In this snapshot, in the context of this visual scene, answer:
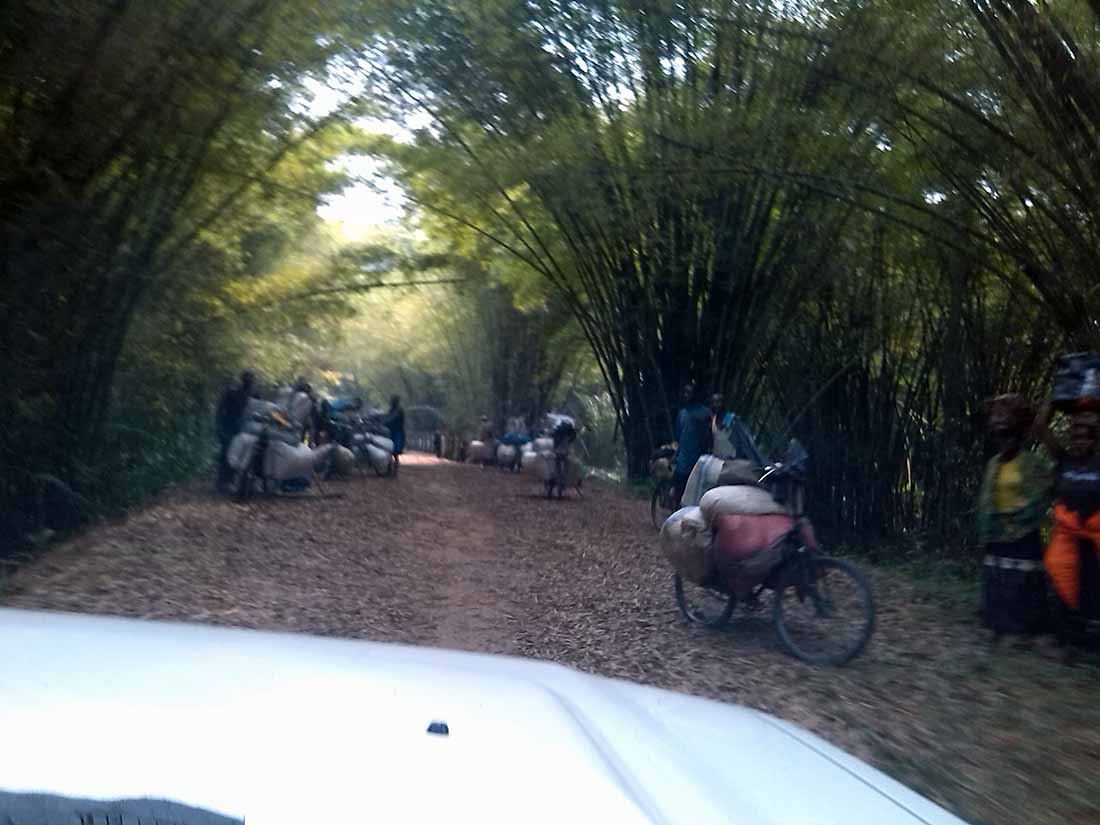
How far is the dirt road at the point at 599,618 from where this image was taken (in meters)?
4.96

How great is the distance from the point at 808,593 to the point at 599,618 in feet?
5.59

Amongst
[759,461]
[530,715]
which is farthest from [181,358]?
[530,715]

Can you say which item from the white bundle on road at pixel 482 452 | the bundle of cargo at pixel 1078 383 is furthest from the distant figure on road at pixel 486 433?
the bundle of cargo at pixel 1078 383

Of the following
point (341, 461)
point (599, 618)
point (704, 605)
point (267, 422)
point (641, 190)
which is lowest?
point (599, 618)

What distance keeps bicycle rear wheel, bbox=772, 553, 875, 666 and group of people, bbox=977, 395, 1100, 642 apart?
3.02ft

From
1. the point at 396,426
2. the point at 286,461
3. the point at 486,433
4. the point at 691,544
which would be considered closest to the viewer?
the point at 691,544

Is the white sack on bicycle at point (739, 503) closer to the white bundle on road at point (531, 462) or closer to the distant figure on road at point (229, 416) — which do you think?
the distant figure on road at point (229, 416)

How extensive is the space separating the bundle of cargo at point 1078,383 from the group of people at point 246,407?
8.96m

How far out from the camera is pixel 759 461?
725 centimetres

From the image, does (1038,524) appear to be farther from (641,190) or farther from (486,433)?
(486,433)

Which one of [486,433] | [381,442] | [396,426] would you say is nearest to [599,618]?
[381,442]

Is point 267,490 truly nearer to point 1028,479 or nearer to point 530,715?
point 1028,479

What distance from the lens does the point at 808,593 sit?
648cm

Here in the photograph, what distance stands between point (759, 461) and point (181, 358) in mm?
7406
